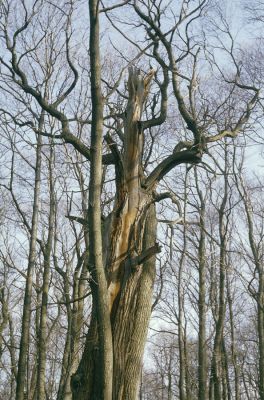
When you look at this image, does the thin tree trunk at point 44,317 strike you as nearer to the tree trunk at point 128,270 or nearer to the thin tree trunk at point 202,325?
the thin tree trunk at point 202,325

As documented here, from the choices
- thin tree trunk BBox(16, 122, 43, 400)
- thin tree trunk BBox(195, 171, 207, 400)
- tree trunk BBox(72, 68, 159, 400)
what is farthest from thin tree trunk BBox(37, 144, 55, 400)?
tree trunk BBox(72, 68, 159, 400)

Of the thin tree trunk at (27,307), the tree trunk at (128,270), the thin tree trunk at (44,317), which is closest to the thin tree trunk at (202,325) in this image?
the thin tree trunk at (44,317)

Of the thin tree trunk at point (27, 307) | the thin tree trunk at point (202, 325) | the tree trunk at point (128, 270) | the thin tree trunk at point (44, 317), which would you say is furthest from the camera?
the thin tree trunk at point (202, 325)

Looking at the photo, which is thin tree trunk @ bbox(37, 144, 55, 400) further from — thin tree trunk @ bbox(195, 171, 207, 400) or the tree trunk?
the tree trunk

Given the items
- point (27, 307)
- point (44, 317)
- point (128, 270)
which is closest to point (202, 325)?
point (44, 317)

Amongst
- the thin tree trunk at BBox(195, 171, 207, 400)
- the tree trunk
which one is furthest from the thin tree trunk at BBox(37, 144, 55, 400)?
the tree trunk

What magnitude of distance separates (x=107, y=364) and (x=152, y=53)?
529 cm

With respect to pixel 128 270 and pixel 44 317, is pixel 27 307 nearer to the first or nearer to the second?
pixel 44 317

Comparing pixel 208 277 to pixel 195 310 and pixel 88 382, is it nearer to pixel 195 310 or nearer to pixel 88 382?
pixel 195 310

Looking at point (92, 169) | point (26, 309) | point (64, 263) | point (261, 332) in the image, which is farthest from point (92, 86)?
point (261, 332)

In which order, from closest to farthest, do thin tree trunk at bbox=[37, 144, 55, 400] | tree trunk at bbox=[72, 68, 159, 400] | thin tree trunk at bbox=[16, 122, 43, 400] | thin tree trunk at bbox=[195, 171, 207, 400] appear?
tree trunk at bbox=[72, 68, 159, 400]
thin tree trunk at bbox=[16, 122, 43, 400]
thin tree trunk at bbox=[37, 144, 55, 400]
thin tree trunk at bbox=[195, 171, 207, 400]

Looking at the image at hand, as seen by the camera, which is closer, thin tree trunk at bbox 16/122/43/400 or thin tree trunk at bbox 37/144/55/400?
thin tree trunk at bbox 16/122/43/400

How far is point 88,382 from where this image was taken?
5375 mm

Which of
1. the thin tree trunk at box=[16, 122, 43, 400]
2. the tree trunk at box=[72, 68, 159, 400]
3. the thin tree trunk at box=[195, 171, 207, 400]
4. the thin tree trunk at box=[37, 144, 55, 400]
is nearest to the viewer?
the tree trunk at box=[72, 68, 159, 400]
